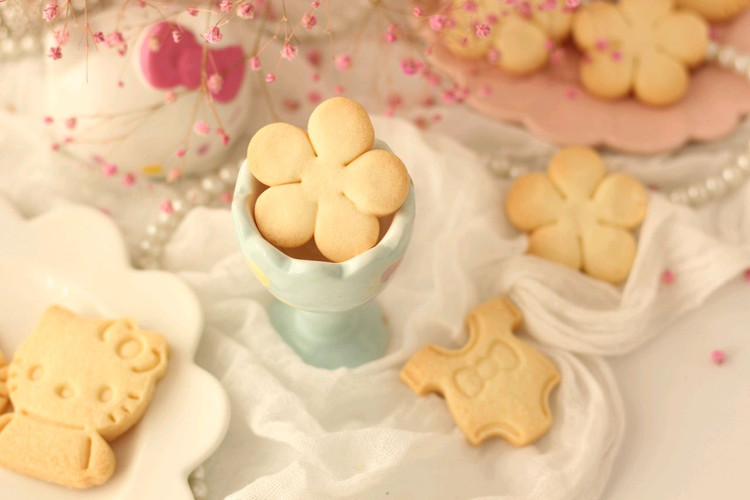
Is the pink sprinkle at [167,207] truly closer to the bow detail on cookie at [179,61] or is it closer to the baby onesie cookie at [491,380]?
the bow detail on cookie at [179,61]

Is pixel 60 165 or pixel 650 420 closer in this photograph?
pixel 650 420

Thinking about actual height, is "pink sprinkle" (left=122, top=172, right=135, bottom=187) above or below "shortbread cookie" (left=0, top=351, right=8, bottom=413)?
above

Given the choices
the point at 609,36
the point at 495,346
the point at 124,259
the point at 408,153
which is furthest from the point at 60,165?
the point at 609,36

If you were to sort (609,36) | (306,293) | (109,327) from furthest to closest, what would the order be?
(609,36) → (109,327) → (306,293)

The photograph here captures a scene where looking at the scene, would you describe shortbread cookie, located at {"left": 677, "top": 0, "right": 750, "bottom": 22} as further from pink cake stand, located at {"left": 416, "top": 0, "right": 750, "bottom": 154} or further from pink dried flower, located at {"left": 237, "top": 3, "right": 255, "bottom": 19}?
pink dried flower, located at {"left": 237, "top": 3, "right": 255, "bottom": 19}

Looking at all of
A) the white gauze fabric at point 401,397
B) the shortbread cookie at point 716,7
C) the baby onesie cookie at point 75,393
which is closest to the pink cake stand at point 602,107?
the shortbread cookie at point 716,7

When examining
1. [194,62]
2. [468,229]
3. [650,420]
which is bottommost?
[650,420]

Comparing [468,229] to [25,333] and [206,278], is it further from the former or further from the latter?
[25,333]

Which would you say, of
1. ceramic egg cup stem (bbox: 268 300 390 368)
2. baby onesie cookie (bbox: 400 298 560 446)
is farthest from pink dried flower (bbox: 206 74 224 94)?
baby onesie cookie (bbox: 400 298 560 446)
